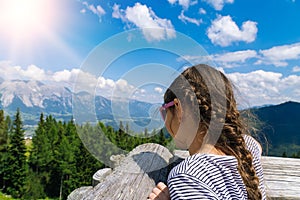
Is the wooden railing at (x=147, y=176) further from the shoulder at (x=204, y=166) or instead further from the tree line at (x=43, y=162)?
the tree line at (x=43, y=162)

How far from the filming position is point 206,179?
125cm

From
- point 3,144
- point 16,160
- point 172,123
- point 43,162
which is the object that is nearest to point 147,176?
point 172,123

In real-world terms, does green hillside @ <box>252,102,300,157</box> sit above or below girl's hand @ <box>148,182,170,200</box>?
below

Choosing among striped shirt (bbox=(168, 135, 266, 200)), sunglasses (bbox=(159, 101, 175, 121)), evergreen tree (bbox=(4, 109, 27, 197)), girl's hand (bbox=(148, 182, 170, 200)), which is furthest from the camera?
evergreen tree (bbox=(4, 109, 27, 197))

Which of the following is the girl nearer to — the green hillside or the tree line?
the tree line

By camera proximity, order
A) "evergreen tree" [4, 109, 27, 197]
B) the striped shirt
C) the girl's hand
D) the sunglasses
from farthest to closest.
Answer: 1. "evergreen tree" [4, 109, 27, 197]
2. the sunglasses
3. the girl's hand
4. the striped shirt

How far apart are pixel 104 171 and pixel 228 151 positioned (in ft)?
5.11

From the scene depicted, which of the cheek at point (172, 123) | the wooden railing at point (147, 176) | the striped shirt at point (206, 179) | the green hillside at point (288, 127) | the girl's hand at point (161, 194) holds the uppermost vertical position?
the cheek at point (172, 123)

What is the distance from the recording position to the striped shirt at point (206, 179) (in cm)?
121

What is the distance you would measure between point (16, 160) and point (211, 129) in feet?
135

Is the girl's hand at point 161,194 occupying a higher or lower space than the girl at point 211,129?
lower

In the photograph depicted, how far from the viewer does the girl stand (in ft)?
4.34

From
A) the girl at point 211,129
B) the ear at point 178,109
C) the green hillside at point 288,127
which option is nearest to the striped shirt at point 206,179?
the girl at point 211,129

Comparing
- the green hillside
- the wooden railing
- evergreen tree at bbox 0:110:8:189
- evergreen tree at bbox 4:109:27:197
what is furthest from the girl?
the green hillside
